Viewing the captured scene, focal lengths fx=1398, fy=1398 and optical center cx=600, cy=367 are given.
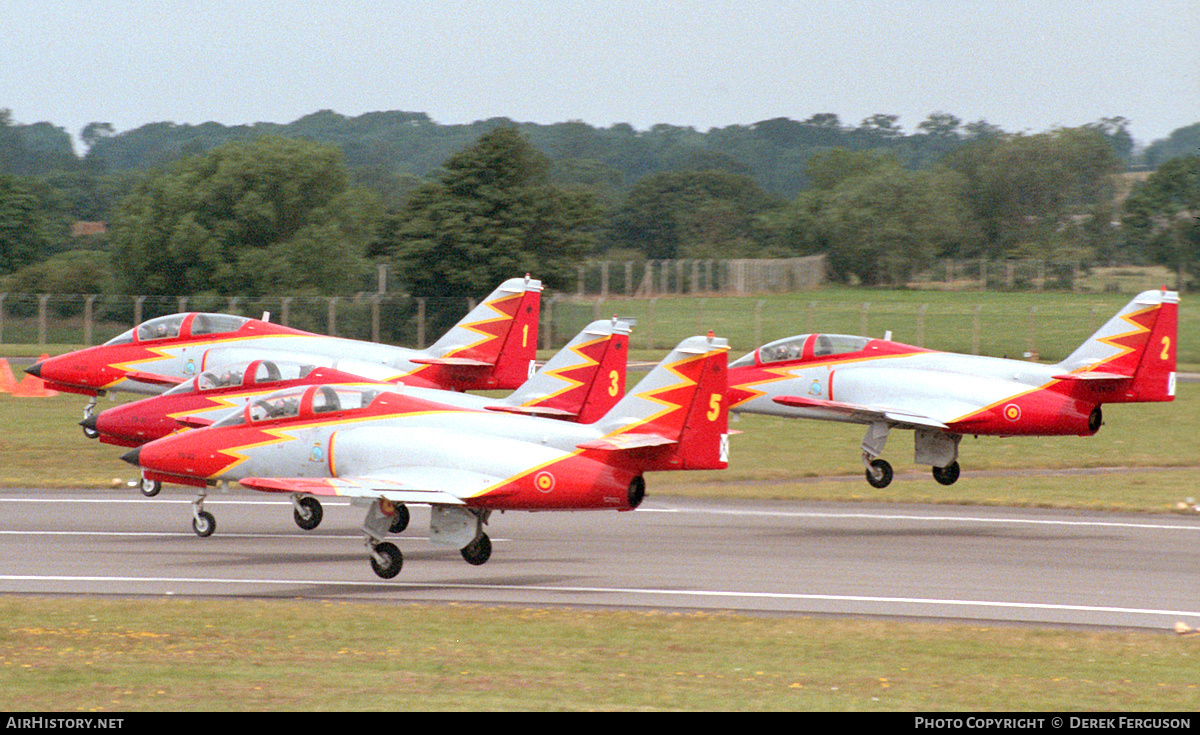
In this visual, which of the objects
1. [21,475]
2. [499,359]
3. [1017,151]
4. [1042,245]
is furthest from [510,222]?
[1017,151]

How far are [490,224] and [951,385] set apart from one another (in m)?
33.6

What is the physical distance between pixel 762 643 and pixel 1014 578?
5.78m

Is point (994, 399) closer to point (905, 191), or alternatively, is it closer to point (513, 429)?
point (513, 429)

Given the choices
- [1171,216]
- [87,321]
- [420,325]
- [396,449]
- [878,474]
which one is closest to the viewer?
[396,449]

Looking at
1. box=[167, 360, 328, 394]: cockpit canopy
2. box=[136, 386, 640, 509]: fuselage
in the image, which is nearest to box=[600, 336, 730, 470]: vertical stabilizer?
box=[136, 386, 640, 509]: fuselage

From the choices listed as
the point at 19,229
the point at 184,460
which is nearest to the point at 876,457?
the point at 184,460

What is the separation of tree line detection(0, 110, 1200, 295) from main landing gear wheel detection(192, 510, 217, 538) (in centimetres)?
3404

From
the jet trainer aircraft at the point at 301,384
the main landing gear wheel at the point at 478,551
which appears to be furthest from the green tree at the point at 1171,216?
the main landing gear wheel at the point at 478,551

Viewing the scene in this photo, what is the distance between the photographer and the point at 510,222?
57094 millimetres

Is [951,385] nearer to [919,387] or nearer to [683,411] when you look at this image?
[919,387]

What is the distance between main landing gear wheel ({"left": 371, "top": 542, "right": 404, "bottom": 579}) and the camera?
17984 millimetres

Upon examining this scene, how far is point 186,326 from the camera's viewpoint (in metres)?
31.3

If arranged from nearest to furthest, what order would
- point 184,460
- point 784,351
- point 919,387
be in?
1. point 184,460
2. point 919,387
3. point 784,351

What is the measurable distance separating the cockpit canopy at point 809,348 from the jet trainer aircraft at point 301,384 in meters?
3.99
